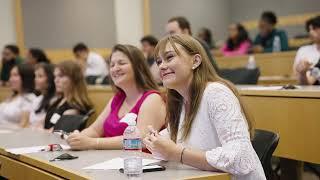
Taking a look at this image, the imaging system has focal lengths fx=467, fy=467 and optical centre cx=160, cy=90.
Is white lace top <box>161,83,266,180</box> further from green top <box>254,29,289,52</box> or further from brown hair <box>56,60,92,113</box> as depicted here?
green top <box>254,29,289,52</box>

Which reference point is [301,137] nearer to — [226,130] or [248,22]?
[226,130]

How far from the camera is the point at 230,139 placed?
1.82 meters

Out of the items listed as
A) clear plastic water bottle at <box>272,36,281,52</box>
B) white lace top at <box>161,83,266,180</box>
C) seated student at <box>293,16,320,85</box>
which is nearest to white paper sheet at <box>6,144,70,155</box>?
white lace top at <box>161,83,266,180</box>

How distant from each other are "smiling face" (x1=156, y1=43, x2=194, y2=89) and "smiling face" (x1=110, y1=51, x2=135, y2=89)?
86cm

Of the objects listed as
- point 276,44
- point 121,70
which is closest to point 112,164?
point 121,70

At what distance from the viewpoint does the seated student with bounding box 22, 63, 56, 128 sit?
14.3 feet

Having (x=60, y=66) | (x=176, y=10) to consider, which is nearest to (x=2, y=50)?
(x=176, y=10)

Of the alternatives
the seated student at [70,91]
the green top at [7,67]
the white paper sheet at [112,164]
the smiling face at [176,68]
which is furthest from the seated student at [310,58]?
the green top at [7,67]

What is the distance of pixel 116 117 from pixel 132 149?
847 millimetres

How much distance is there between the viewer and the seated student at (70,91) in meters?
3.98

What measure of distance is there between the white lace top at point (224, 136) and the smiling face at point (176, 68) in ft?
0.38

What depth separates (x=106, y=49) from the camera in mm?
9695

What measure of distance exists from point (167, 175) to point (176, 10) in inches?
353

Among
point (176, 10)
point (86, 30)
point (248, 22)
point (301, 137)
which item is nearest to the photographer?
point (301, 137)
